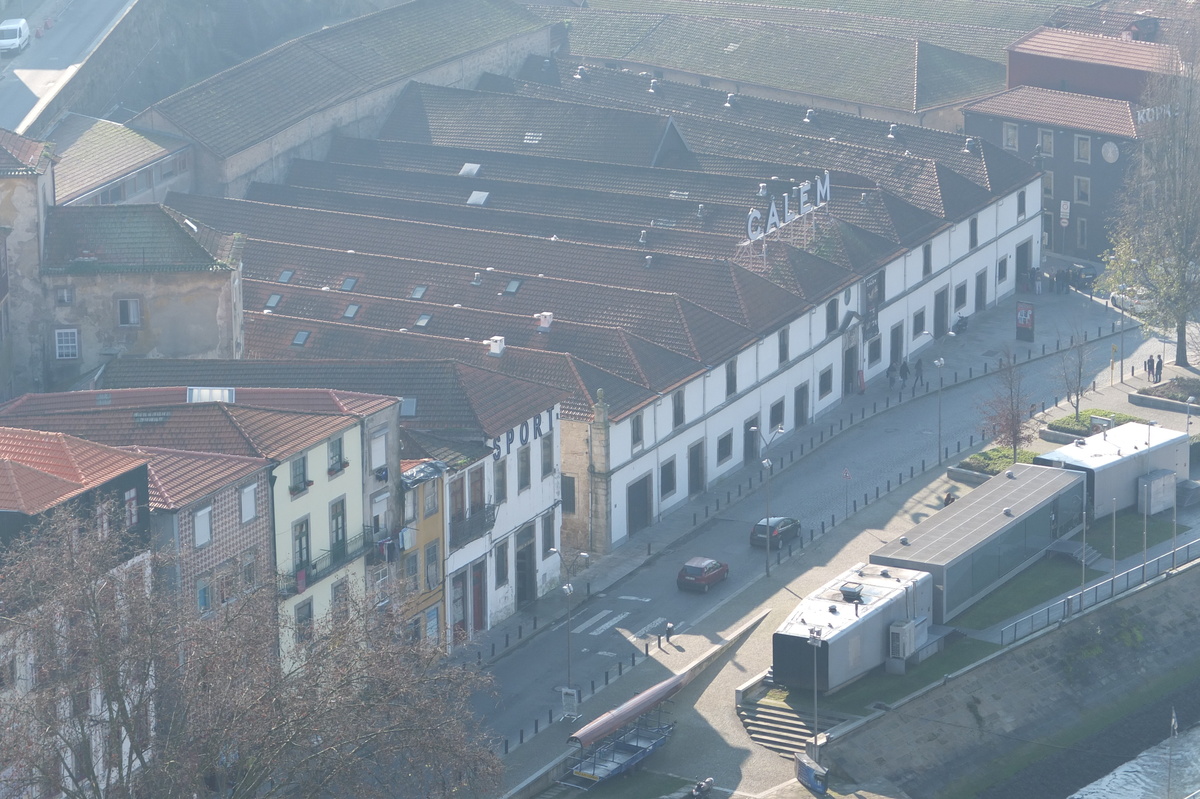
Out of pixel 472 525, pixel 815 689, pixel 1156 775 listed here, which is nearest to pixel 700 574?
pixel 472 525

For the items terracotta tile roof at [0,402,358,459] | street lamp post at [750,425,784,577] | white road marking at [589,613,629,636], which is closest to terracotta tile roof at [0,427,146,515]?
terracotta tile roof at [0,402,358,459]

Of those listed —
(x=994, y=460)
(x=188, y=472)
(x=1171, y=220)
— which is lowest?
(x=994, y=460)

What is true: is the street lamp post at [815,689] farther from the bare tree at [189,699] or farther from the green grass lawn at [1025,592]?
the bare tree at [189,699]

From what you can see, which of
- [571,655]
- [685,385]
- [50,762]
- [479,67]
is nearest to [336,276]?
[685,385]

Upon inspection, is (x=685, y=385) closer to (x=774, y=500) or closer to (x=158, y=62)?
(x=774, y=500)

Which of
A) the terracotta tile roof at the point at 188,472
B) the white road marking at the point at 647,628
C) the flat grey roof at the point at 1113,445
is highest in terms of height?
the terracotta tile roof at the point at 188,472

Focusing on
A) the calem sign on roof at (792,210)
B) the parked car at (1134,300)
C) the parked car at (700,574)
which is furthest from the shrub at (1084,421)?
the parked car at (700,574)

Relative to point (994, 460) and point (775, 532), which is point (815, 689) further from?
point (994, 460)

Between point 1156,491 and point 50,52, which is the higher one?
point 50,52
